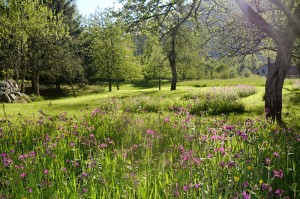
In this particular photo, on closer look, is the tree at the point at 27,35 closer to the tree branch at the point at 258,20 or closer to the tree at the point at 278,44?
the tree branch at the point at 258,20

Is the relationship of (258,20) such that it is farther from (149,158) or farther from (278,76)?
(149,158)

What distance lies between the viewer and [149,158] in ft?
15.9

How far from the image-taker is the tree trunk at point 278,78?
415 inches

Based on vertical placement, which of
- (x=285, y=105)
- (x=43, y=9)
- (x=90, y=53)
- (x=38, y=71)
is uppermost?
A: (x=43, y=9)

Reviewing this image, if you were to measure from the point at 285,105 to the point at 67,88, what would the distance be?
35.1 metres

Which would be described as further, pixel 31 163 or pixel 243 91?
pixel 243 91

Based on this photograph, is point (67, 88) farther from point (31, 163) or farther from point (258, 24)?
point (31, 163)

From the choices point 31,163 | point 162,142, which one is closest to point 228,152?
point 162,142

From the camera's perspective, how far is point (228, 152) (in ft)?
14.7

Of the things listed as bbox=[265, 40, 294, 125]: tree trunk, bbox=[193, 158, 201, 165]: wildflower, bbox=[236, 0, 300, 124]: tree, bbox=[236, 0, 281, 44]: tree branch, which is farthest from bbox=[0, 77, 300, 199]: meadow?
bbox=[236, 0, 281, 44]: tree branch

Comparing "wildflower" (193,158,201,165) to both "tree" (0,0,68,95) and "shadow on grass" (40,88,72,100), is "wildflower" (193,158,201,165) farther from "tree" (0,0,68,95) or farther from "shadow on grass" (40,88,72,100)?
"shadow on grass" (40,88,72,100)

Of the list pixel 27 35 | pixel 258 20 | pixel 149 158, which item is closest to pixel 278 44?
pixel 258 20

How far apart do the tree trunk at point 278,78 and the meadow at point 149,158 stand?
0.82 metres

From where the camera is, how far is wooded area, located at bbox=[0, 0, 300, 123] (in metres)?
10.9
